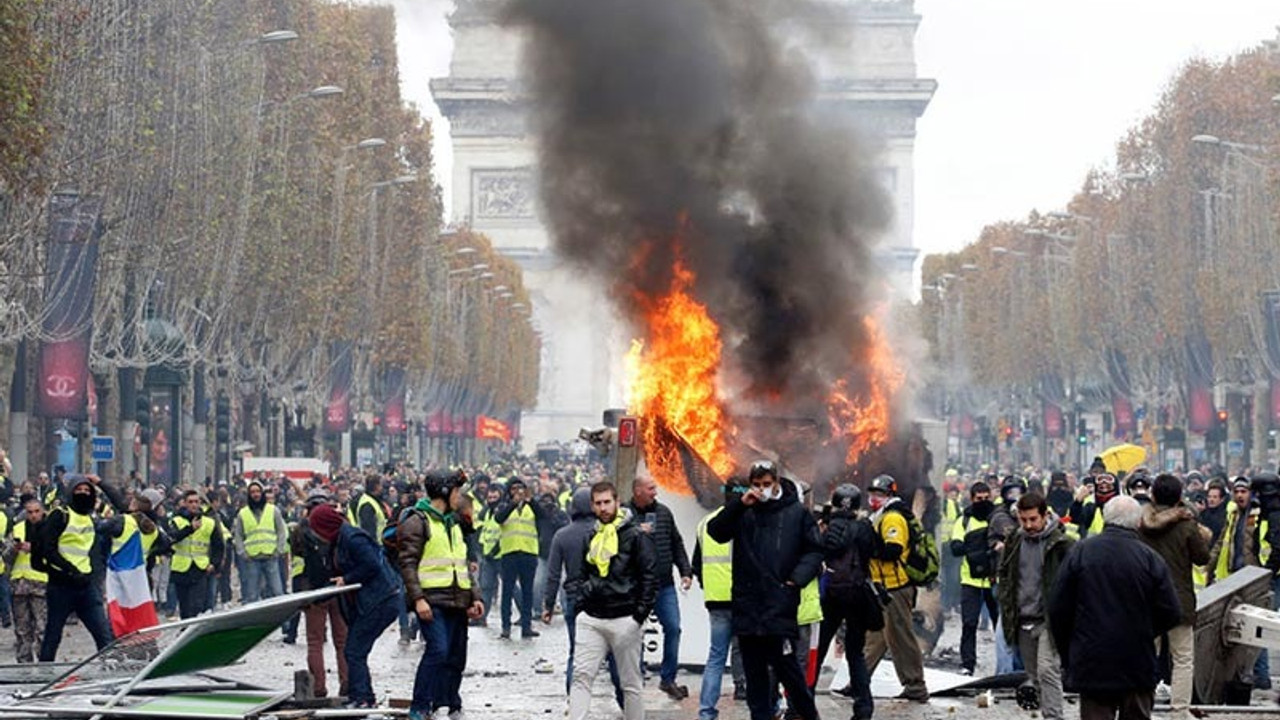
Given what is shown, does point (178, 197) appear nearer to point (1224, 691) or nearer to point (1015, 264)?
point (1224, 691)

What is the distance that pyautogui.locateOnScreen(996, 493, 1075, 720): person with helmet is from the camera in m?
15.9

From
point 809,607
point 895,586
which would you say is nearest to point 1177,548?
point 895,586

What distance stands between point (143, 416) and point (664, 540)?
30422 mm

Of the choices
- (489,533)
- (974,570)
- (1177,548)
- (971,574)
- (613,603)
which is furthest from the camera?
(489,533)

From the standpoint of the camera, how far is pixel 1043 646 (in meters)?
16.0

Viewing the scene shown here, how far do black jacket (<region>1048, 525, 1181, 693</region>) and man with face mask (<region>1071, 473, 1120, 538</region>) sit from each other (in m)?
8.15

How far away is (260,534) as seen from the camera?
27125 millimetres

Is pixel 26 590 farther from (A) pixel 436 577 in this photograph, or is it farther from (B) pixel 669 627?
(A) pixel 436 577

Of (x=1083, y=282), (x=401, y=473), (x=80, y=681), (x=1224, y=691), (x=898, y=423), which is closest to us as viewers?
(x=80, y=681)

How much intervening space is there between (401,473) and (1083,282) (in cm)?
3079

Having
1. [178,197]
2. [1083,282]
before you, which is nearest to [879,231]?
[178,197]

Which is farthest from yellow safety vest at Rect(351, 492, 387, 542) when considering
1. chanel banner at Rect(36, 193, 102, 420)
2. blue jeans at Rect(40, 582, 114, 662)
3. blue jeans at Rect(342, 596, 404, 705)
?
chanel banner at Rect(36, 193, 102, 420)

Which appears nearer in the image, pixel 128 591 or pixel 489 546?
pixel 128 591

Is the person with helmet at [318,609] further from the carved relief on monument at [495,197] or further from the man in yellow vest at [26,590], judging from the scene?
the carved relief on monument at [495,197]
